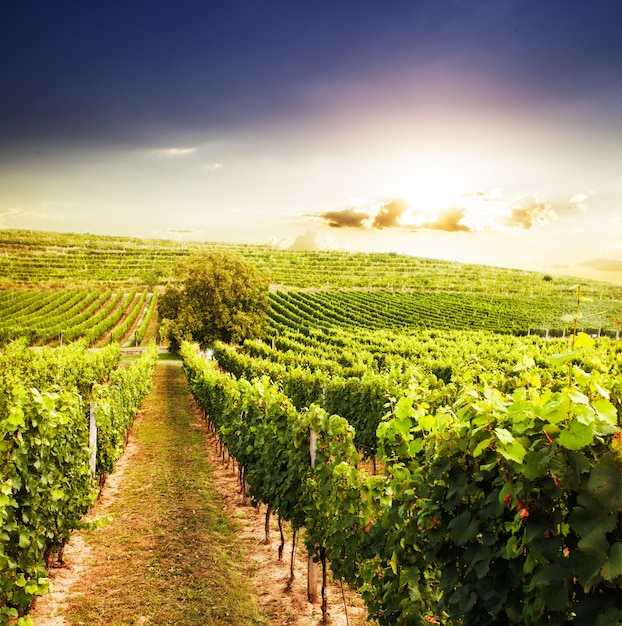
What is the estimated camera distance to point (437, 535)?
2.78 meters

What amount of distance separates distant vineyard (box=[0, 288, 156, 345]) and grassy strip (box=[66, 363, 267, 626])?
37.0 m

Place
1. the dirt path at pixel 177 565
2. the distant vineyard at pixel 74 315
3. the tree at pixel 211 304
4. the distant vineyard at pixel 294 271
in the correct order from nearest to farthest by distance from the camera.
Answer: the dirt path at pixel 177 565 < the tree at pixel 211 304 < the distant vineyard at pixel 74 315 < the distant vineyard at pixel 294 271

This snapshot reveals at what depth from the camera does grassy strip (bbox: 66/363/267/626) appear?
534cm

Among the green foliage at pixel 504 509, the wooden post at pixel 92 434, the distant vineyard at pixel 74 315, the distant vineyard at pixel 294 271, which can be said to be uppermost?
the distant vineyard at pixel 294 271

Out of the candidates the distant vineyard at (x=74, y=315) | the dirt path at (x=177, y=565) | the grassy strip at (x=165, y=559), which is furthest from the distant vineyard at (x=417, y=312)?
the dirt path at (x=177, y=565)

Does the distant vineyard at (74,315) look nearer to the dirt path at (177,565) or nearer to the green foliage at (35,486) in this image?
the dirt path at (177,565)

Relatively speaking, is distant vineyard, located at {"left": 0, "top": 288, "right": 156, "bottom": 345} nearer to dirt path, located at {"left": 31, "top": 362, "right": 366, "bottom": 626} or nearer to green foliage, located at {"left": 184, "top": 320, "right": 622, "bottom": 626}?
dirt path, located at {"left": 31, "top": 362, "right": 366, "bottom": 626}

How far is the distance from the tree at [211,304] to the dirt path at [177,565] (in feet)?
94.5

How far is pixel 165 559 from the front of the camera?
21.4 feet

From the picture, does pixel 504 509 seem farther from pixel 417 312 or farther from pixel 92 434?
pixel 417 312

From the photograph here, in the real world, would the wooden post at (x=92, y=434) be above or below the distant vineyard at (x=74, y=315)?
above

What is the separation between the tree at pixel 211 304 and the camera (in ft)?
127

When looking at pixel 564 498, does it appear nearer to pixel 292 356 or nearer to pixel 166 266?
pixel 292 356

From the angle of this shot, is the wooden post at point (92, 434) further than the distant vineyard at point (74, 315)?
No
